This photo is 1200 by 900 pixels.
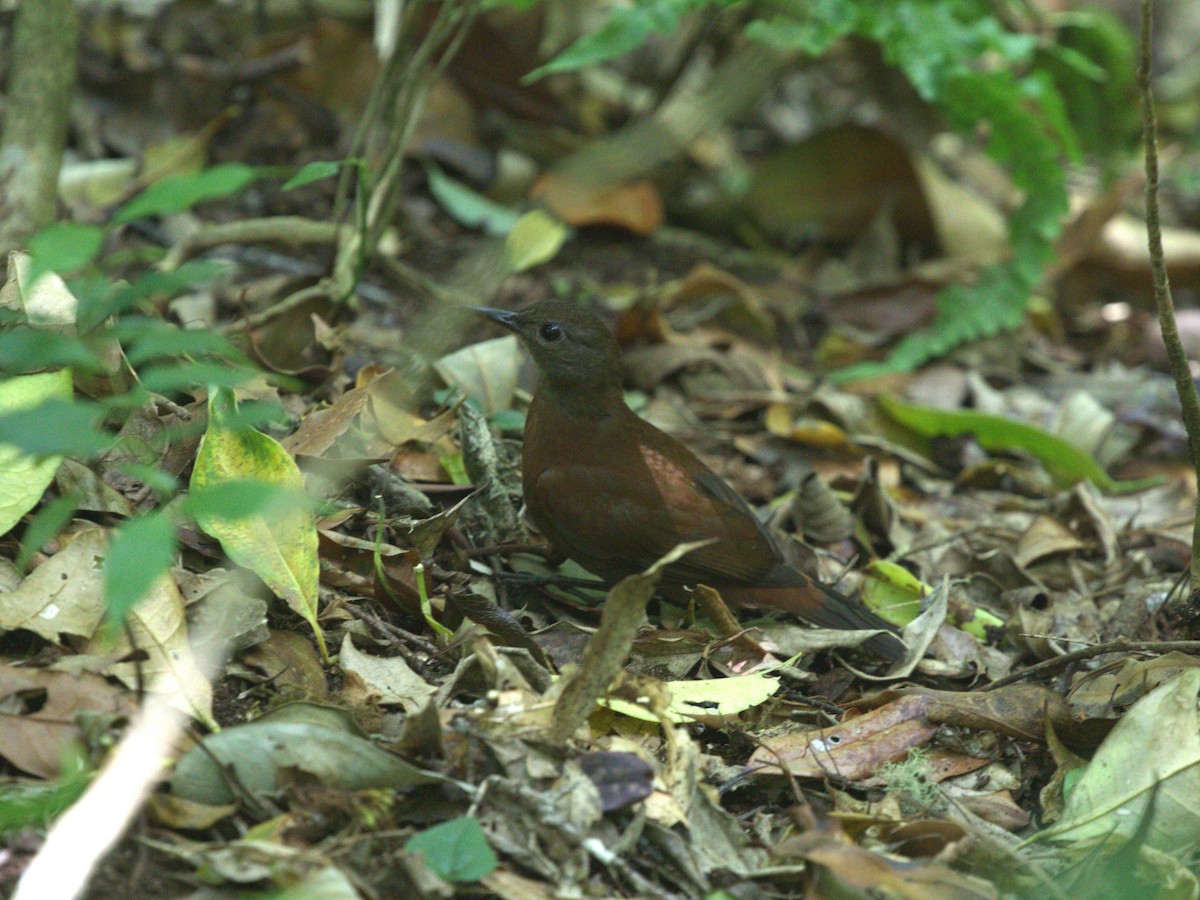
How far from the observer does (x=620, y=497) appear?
12.6 ft

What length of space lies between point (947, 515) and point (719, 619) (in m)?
1.60

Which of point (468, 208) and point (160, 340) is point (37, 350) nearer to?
point (160, 340)

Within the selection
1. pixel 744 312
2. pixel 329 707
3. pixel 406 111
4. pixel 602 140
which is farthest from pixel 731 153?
pixel 329 707

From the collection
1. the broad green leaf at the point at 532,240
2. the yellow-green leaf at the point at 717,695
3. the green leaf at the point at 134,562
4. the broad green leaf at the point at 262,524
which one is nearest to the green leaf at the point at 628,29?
the broad green leaf at the point at 532,240

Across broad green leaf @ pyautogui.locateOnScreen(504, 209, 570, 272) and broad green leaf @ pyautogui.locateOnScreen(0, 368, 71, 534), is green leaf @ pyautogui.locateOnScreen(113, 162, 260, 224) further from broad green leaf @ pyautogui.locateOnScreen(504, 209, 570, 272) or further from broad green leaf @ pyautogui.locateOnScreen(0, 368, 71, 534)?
broad green leaf @ pyautogui.locateOnScreen(504, 209, 570, 272)

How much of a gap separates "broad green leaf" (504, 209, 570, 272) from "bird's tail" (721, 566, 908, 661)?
1.83 m

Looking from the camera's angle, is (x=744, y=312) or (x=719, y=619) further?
(x=744, y=312)

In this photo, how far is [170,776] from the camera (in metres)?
2.42

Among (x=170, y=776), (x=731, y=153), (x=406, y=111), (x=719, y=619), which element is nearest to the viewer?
(x=170, y=776)

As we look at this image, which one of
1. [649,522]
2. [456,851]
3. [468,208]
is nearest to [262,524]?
[456,851]

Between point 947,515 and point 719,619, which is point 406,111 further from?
point 947,515

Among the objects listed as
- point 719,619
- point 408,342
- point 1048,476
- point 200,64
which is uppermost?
point 200,64

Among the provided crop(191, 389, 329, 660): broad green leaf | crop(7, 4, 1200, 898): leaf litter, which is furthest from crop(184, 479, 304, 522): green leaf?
crop(191, 389, 329, 660): broad green leaf

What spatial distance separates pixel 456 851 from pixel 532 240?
339cm
